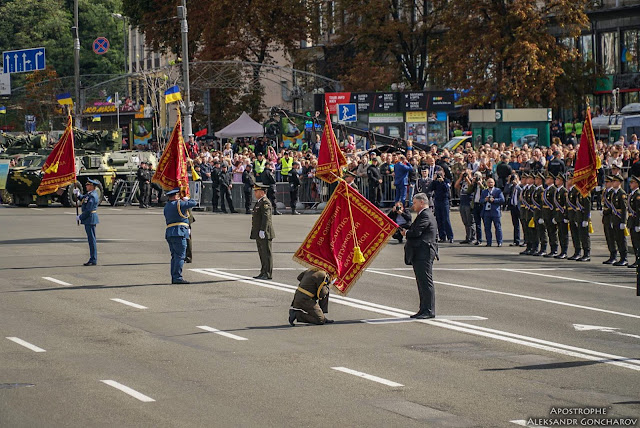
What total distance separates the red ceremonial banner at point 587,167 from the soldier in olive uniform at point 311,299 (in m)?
10.7

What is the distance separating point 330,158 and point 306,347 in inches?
253

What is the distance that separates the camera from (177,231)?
20734 millimetres

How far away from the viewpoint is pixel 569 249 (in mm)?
28078

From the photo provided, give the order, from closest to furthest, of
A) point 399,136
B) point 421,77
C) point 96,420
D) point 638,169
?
point 96,420
point 638,169
point 399,136
point 421,77

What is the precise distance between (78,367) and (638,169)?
21955 mm

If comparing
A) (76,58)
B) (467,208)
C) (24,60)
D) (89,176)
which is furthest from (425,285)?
(24,60)

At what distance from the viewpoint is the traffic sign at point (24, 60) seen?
208 ft

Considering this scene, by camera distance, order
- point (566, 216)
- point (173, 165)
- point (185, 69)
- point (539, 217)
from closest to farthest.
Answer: point (173, 165) < point (566, 216) < point (539, 217) < point (185, 69)

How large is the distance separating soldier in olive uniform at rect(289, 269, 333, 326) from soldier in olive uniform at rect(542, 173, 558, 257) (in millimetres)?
11122

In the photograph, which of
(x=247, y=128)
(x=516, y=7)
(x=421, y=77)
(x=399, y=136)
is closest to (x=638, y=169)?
(x=399, y=136)

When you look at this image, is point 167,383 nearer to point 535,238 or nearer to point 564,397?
point 564,397

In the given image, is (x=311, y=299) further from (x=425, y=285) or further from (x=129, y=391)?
(x=129, y=391)

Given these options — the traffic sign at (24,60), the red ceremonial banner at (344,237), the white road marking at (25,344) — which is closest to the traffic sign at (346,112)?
the red ceremonial banner at (344,237)

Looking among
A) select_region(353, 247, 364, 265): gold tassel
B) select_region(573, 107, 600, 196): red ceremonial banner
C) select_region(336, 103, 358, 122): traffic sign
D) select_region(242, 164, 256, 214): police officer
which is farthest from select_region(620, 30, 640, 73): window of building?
select_region(353, 247, 364, 265): gold tassel
